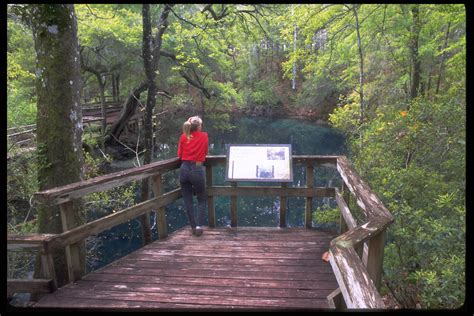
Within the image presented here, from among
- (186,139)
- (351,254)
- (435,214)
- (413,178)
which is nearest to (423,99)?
(413,178)

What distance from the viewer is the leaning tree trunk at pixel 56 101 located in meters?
3.79

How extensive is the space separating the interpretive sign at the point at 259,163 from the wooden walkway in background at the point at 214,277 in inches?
33.9

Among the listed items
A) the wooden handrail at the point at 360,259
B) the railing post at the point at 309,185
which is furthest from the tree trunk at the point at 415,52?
the wooden handrail at the point at 360,259

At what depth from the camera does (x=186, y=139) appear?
470 centimetres

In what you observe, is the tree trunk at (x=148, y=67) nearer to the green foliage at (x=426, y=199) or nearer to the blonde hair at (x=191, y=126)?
the blonde hair at (x=191, y=126)

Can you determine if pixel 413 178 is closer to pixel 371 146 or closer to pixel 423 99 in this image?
pixel 423 99

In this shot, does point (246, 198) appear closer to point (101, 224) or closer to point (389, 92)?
point (389, 92)

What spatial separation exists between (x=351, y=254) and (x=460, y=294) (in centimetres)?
170

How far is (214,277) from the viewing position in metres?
3.63

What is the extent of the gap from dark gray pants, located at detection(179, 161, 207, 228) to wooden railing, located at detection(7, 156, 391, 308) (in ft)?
0.76

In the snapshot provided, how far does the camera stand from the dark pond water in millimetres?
10281

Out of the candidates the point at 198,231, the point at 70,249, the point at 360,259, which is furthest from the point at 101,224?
the point at 360,259

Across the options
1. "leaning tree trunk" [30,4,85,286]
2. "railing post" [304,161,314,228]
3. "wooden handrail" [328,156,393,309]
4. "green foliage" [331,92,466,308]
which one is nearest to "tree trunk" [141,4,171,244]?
"leaning tree trunk" [30,4,85,286]
